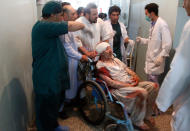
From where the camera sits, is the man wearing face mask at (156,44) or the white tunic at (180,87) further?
the man wearing face mask at (156,44)

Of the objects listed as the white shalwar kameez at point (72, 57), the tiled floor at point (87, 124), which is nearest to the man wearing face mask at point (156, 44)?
the tiled floor at point (87, 124)

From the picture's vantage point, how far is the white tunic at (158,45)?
230cm

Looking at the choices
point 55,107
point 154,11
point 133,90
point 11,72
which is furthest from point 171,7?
point 11,72

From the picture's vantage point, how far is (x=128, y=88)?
5.83 feet

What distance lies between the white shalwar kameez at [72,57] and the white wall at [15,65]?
1.44 ft

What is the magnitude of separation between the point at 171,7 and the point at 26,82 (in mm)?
2133

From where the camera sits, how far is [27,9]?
2057mm

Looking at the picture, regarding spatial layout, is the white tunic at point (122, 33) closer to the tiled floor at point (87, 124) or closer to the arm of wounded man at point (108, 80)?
the arm of wounded man at point (108, 80)

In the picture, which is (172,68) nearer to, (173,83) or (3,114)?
(173,83)

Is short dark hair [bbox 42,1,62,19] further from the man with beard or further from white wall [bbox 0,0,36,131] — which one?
the man with beard

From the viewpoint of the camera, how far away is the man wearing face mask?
2.30 m

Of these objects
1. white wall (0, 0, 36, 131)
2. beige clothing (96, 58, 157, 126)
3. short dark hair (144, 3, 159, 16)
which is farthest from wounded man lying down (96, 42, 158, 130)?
short dark hair (144, 3, 159, 16)

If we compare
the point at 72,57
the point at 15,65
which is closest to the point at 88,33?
the point at 72,57

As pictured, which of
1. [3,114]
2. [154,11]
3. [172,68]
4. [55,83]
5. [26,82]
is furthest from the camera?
[154,11]
